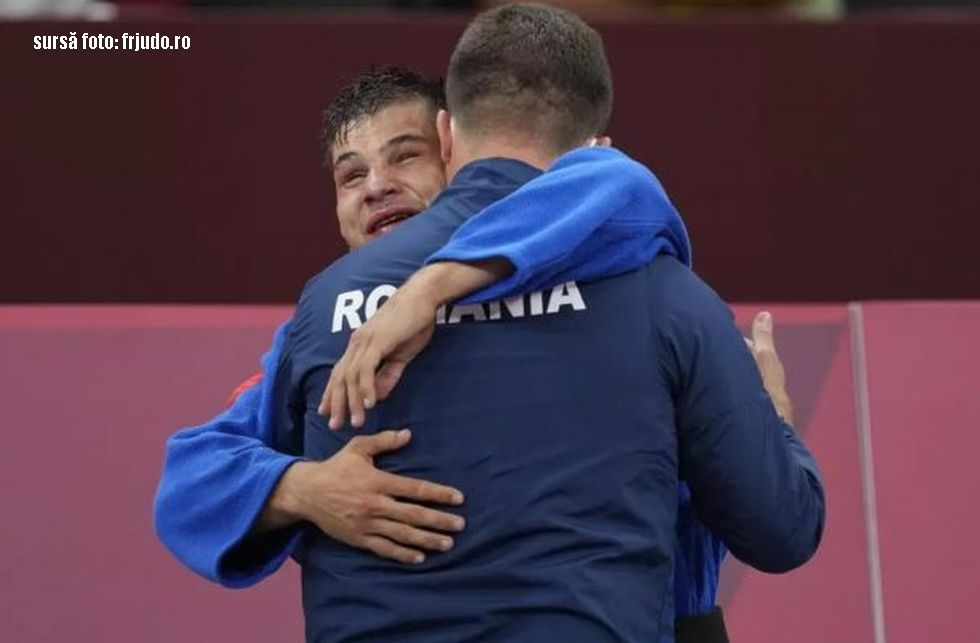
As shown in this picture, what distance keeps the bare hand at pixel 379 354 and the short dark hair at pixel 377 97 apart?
61cm

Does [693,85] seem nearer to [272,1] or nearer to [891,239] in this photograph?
[891,239]

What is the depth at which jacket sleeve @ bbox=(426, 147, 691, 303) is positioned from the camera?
5.83 ft

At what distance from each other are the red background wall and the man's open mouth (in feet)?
3.22

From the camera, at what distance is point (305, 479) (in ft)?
6.12

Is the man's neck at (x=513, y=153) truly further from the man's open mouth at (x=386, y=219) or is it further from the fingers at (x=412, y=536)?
the man's open mouth at (x=386, y=219)

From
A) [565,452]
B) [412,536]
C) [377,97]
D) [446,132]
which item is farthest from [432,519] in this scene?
[377,97]

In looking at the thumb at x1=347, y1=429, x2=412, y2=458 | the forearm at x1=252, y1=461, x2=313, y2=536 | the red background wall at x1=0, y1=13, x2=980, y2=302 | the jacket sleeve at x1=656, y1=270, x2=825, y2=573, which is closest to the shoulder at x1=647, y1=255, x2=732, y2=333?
the jacket sleeve at x1=656, y1=270, x2=825, y2=573

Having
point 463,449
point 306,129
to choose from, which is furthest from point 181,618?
point 463,449

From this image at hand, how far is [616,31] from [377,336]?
64.1 inches

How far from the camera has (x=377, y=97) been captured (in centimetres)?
239

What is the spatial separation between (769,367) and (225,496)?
54cm

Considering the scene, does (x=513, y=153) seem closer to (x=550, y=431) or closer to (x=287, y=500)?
(x=550, y=431)

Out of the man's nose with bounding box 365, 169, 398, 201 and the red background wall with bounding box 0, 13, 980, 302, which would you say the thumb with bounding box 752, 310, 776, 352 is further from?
the red background wall with bounding box 0, 13, 980, 302

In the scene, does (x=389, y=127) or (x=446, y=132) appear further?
(x=389, y=127)
